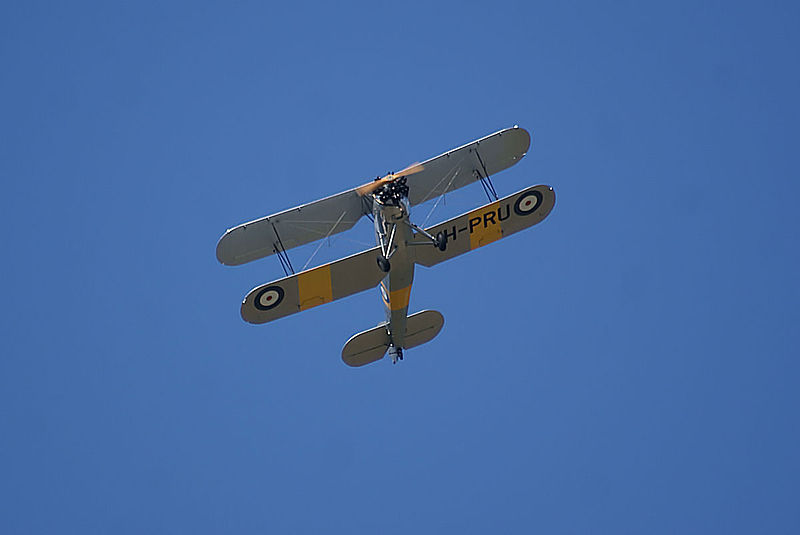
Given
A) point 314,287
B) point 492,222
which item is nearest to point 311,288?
point 314,287

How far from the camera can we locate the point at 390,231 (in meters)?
21.3

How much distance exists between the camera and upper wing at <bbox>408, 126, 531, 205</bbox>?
22516 mm

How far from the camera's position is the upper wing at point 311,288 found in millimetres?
21547

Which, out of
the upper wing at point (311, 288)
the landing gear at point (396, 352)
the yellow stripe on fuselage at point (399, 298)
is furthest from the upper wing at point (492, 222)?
the landing gear at point (396, 352)

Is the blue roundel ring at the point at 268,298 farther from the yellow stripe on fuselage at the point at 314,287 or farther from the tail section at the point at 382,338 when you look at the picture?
the tail section at the point at 382,338

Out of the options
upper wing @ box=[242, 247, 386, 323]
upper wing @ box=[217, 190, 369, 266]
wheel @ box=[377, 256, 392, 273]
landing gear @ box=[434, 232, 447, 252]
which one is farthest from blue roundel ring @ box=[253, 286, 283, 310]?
landing gear @ box=[434, 232, 447, 252]

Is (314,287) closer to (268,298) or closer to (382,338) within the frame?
(268,298)

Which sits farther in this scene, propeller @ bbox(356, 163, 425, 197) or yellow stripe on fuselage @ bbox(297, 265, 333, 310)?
yellow stripe on fuselage @ bbox(297, 265, 333, 310)

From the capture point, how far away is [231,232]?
21562 millimetres

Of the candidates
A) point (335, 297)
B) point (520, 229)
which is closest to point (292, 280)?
point (335, 297)

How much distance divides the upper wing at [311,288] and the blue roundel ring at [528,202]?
266 centimetres

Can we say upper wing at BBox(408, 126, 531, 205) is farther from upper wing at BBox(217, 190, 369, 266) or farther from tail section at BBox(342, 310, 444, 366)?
tail section at BBox(342, 310, 444, 366)

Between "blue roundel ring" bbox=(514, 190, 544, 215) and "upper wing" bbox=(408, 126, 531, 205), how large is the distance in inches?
33.4

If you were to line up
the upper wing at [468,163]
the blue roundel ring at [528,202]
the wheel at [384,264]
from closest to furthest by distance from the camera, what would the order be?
the wheel at [384,264], the blue roundel ring at [528,202], the upper wing at [468,163]
